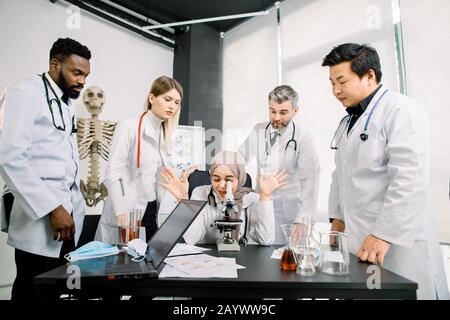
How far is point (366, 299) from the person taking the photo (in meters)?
0.78

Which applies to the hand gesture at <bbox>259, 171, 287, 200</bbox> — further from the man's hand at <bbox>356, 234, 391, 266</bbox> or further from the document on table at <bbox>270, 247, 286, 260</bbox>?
the man's hand at <bbox>356, 234, 391, 266</bbox>

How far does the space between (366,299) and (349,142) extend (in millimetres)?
761

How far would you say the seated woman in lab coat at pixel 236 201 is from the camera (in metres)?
1.48

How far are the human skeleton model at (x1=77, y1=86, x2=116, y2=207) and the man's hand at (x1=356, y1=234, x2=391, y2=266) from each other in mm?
2279

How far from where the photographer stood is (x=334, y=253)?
2.98 feet

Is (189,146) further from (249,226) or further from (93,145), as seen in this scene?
(249,226)

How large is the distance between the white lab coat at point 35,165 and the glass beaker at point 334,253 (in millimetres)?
1115

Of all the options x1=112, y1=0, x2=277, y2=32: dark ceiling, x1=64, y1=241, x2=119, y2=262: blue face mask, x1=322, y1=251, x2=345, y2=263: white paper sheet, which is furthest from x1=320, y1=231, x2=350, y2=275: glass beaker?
x1=112, y1=0, x2=277, y2=32: dark ceiling

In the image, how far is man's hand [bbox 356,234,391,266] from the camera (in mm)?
1047

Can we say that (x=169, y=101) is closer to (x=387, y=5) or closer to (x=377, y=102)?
(x=377, y=102)

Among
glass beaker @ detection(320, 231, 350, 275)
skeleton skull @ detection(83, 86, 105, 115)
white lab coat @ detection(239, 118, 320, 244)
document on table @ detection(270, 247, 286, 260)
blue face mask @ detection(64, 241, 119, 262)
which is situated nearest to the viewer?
glass beaker @ detection(320, 231, 350, 275)

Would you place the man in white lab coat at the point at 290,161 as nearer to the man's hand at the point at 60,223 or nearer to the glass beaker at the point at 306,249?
the glass beaker at the point at 306,249

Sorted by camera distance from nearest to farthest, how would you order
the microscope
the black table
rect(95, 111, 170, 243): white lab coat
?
the black table → the microscope → rect(95, 111, 170, 243): white lab coat

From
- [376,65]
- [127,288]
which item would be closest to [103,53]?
[376,65]
